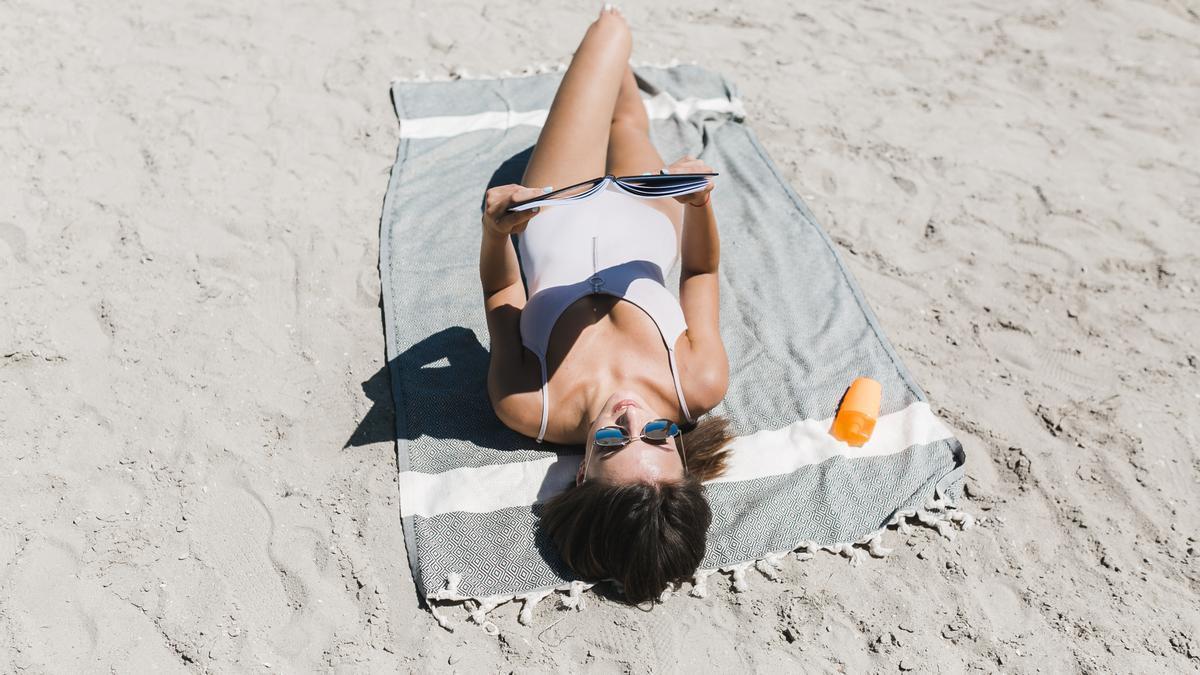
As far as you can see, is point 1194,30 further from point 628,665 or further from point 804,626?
point 628,665

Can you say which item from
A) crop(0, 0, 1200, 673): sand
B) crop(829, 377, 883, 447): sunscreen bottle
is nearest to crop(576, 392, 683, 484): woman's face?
crop(0, 0, 1200, 673): sand

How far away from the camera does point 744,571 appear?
3.21 m

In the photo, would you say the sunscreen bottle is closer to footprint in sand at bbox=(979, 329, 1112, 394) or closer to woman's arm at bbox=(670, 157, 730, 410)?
woman's arm at bbox=(670, 157, 730, 410)

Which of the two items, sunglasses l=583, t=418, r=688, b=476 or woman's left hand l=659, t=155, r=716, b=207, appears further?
woman's left hand l=659, t=155, r=716, b=207

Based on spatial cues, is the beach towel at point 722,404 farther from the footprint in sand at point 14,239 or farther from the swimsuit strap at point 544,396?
the footprint in sand at point 14,239

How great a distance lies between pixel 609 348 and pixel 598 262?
385 mm

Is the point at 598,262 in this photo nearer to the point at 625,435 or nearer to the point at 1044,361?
the point at 625,435

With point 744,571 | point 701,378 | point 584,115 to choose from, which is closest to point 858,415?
point 701,378

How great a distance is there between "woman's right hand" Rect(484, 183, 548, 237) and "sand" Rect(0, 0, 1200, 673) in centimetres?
105

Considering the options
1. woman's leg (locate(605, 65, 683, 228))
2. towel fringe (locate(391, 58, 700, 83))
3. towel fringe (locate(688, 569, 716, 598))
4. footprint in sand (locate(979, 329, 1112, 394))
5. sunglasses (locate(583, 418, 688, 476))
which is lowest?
towel fringe (locate(688, 569, 716, 598))

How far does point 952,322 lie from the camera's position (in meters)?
4.24

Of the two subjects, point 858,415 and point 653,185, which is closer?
point 653,185

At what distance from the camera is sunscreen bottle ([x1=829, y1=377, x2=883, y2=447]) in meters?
3.61

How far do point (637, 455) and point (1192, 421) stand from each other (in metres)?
2.48
